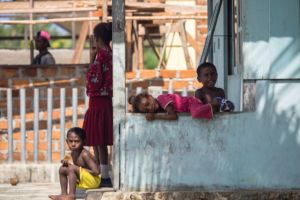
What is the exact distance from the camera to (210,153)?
26.2 ft

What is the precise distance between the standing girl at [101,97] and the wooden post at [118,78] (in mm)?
821

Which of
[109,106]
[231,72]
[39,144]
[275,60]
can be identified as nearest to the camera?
[275,60]

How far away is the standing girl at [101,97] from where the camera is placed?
8.84 m

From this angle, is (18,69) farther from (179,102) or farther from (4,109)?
(179,102)

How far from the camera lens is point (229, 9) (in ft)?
32.7

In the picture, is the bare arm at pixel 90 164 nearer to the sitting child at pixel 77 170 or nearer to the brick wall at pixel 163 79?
the sitting child at pixel 77 170

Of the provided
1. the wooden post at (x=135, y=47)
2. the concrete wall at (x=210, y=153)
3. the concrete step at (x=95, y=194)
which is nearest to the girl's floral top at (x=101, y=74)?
the concrete wall at (x=210, y=153)

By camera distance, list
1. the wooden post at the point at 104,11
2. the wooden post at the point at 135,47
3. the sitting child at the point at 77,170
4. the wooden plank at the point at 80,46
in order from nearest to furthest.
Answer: the sitting child at the point at 77,170, the wooden post at the point at 104,11, the wooden plank at the point at 80,46, the wooden post at the point at 135,47

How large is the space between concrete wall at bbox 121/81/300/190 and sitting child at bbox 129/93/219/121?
0.08m

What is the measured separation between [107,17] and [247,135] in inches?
197

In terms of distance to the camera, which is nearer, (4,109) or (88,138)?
(88,138)

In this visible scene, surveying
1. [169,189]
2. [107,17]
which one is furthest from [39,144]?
[169,189]

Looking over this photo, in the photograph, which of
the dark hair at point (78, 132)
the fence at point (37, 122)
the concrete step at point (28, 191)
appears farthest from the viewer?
the fence at point (37, 122)

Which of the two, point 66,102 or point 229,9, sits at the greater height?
point 229,9
